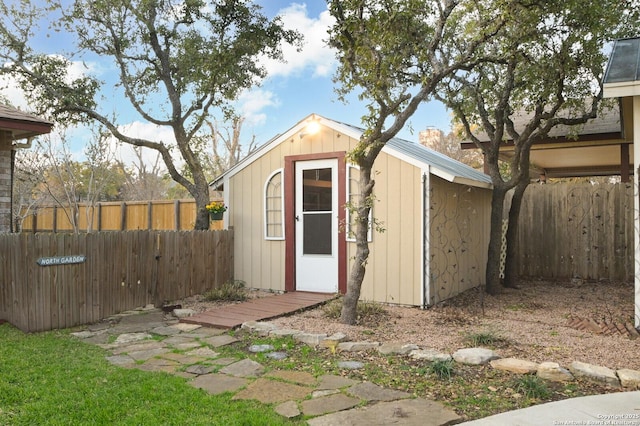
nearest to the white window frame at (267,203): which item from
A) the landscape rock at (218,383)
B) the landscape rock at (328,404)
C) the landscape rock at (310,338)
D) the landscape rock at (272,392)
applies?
the landscape rock at (310,338)

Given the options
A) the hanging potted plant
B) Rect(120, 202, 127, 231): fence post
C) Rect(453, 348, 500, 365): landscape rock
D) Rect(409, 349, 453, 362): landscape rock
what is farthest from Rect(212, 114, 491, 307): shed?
Rect(120, 202, 127, 231): fence post

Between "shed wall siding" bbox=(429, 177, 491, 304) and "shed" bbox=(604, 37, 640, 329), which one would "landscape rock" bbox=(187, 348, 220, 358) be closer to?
"shed wall siding" bbox=(429, 177, 491, 304)

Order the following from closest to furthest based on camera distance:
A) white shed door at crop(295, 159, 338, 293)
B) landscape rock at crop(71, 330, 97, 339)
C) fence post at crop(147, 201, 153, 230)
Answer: landscape rock at crop(71, 330, 97, 339) < white shed door at crop(295, 159, 338, 293) < fence post at crop(147, 201, 153, 230)

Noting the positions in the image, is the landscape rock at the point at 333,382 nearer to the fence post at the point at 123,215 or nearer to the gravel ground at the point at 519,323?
the gravel ground at the point at 519,323

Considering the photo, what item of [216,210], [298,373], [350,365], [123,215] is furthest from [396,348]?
[123,215]

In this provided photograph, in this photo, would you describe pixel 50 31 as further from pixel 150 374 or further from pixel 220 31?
pixel 150 374

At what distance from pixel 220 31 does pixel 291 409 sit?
782cm

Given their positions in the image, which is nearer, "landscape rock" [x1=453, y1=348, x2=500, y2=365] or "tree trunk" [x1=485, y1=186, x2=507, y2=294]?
"landscape rock" [x1=453, y1=348, x2=500, y2=365]

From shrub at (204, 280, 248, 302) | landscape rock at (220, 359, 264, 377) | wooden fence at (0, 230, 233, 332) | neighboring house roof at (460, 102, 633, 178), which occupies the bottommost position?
landscape rock at (220, 359, 264, 377)

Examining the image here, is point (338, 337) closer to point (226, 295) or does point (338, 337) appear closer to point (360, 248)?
point (360, 248)

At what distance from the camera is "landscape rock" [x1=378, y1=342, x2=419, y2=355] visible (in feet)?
14.1

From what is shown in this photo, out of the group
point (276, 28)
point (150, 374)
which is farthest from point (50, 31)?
point (150, 374)

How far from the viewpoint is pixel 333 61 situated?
6.07 meters

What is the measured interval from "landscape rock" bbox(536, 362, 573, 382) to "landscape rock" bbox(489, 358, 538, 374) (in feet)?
0.23
